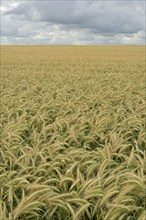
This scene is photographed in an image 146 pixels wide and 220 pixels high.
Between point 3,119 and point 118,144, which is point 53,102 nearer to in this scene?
point 3,119

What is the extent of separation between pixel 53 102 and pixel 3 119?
4.35 feet

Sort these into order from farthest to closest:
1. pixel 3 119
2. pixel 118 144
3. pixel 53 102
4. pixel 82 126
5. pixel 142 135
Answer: pixel 53 102, pixel 3 119, pixel 82 126, pixel 142 135, pixel 118 144

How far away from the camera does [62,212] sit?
101 inches

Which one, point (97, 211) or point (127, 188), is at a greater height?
point (127, 188)

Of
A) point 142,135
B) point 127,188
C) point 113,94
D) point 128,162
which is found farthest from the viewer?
point 113,94

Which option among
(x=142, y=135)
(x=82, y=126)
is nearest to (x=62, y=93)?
(x=82, y=126)

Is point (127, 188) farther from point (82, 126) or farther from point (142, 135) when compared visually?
A: point (82, 126)

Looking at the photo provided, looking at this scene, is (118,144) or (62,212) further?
(118,144)

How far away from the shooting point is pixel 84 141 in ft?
14.0

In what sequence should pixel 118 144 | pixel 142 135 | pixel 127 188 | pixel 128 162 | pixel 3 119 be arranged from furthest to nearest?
1. pixel 3 119
2. pixel 142 135
3. pixel 118 144
4. pixel 128 162
5. pixel 127 188

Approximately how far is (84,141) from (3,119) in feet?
5.27

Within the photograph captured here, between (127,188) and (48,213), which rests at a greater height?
(127,188)

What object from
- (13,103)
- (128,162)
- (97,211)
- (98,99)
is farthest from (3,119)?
(97,211)

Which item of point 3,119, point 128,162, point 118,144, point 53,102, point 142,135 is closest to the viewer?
point 128,162
